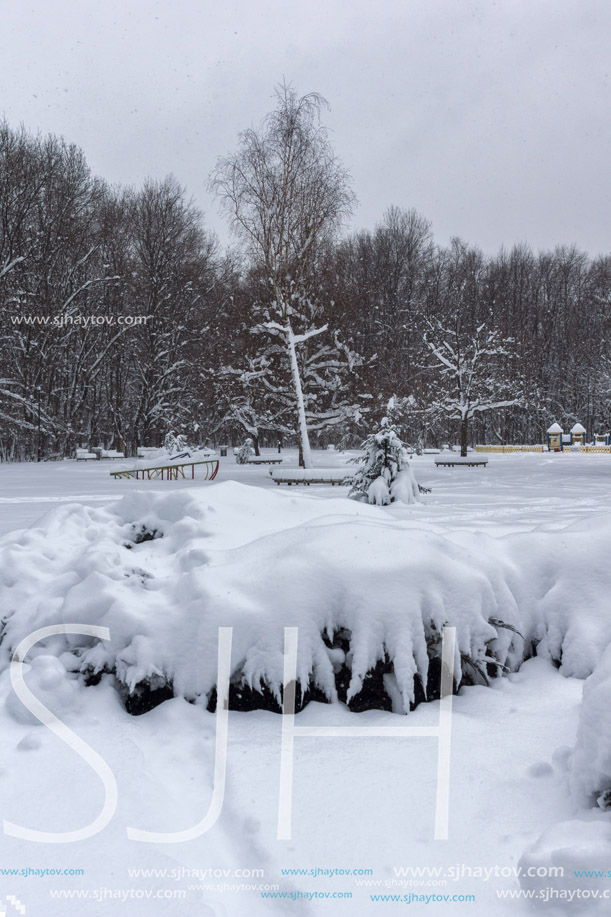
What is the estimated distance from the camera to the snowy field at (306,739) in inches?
91.4

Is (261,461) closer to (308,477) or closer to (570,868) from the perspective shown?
(308,477)

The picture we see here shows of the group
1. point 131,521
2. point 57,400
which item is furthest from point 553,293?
point 131,521

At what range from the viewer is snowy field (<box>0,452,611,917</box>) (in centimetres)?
232

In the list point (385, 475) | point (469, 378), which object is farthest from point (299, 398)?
point (469, 378)

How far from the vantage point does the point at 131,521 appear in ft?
19.2

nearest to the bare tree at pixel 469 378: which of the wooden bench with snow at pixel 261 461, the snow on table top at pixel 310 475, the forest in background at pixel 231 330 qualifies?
the forest in background at pixel 231 330

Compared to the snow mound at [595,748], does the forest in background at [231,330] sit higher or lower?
higher

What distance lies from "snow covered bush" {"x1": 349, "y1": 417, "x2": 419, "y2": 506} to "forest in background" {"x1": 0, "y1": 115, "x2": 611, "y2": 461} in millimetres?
8593

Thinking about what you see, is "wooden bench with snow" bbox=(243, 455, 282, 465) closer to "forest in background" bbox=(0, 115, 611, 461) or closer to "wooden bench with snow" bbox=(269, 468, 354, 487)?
"forest in background" bbox=(0, 115, 611, 461)

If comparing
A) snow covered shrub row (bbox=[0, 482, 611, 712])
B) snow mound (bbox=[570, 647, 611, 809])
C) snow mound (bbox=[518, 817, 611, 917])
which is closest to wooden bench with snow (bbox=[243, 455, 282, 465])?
snow covered shrub row (bbox=[0, 482, 611, 712])

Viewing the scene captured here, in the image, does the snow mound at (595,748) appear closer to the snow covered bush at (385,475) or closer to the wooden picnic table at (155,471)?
the snow covered bush at (385,475)

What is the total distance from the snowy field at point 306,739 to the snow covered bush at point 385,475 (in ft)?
18.6

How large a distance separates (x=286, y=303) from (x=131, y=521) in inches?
619

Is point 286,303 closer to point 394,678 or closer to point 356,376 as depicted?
point 356,376
